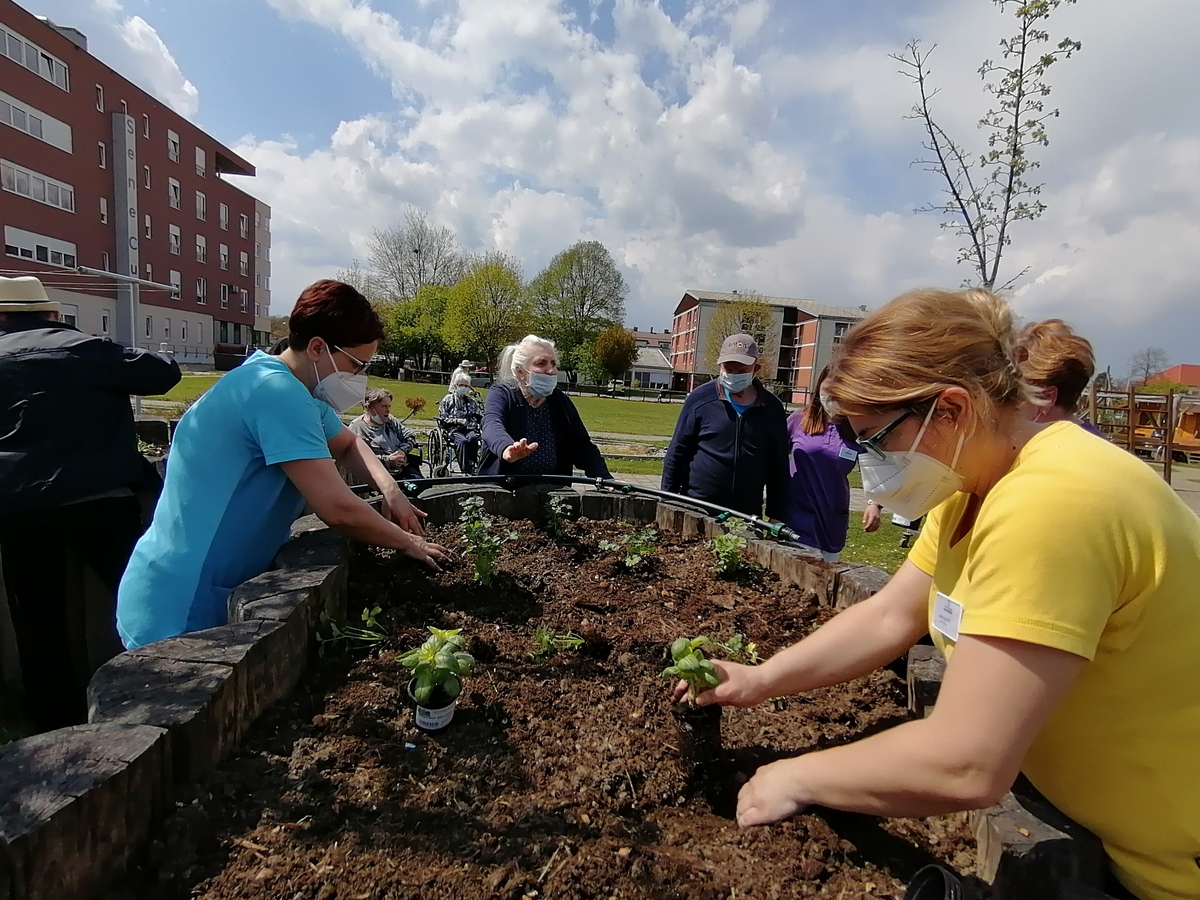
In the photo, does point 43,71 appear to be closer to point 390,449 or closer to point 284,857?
point 390,449

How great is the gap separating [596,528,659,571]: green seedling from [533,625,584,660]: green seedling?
0.97m

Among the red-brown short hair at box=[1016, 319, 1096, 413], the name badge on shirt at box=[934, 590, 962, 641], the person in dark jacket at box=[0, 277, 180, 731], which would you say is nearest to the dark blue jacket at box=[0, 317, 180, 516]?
the person in dark jacket at box=[0, 277, 180, 731]

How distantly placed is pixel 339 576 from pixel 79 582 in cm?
171

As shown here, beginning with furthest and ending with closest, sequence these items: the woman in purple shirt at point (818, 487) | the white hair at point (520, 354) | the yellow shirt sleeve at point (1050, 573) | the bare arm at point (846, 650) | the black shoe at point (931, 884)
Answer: the woman in purple shirt at point (818, 487), the white hair at point (520, 354), the bare arm at point (846, 650), the black shoe at point (931, 884), the yellow shirt sleeve at point (1050, 573)

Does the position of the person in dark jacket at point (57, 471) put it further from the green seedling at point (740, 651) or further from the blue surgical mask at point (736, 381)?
the blue surgical mask at point (736, 381)

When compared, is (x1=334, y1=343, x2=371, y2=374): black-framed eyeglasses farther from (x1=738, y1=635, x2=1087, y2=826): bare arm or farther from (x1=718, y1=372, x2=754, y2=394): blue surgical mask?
(x1=718, y1=372, x2=754, y2=394): blue surgical mask

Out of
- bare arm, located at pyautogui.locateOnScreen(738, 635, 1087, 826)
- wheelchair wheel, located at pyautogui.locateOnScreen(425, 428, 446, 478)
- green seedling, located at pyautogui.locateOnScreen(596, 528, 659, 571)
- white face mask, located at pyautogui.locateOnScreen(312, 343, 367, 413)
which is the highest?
white face mask, located at pyautogui.locateOnScreen(312, 343, 367, 413)

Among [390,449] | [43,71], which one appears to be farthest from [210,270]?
[390,449]

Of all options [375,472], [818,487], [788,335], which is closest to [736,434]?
[818,487]

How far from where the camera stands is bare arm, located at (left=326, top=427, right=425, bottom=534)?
113 inches

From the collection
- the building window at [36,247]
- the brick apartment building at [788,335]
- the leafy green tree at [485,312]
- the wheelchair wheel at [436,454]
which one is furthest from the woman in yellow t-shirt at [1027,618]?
the brick apartment building at [788,335]

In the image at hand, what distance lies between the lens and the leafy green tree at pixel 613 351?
55.7 metres

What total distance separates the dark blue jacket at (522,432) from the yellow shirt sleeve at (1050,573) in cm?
330

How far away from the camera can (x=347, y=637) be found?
219cm
